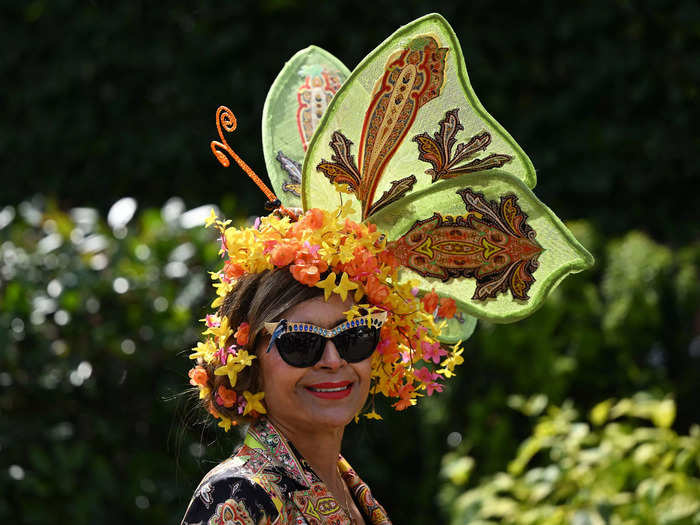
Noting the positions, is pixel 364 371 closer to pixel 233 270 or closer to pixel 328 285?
pixel 328 285

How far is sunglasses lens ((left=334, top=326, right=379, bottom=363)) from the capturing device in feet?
7.62

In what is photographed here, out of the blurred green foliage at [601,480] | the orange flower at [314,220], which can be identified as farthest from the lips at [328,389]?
the blurred green foliage at [601,480]

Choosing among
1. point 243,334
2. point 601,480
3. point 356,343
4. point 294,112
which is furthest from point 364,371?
point 601,480

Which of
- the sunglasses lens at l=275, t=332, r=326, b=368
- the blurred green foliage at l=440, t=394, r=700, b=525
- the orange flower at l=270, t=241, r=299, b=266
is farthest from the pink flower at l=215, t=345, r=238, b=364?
the blurred green foliage at l=440, t=394, r=700, b=525

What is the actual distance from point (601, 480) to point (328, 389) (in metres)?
1.87

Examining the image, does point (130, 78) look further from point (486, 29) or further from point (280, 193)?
point (280, 193)

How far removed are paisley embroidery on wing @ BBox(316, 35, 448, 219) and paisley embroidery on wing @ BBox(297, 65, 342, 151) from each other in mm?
349

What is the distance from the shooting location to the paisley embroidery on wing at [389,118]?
7.75ft

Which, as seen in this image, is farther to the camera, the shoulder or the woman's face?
the woman's face

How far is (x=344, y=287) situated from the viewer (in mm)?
2312

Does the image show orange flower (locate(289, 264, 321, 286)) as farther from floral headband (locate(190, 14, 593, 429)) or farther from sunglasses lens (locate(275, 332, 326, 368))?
sunglasses lens (locate(275, 332, 326, 368))

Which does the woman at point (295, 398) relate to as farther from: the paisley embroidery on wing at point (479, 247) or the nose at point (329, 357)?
the paisley embroidery on wing at point (479, 247)

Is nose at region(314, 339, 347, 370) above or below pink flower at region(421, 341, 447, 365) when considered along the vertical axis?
above

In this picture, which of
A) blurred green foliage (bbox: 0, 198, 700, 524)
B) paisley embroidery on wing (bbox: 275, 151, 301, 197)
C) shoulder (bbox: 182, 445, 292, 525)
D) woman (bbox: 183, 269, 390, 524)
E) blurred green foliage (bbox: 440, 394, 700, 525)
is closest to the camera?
shoulder (bbox: 182, 445, 292, 525)
